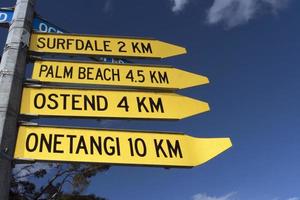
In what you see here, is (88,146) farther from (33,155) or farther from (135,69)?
(135,69)

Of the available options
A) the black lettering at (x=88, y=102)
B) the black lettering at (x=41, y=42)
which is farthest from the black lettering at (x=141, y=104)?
the black lettering at (x=41, y=42)

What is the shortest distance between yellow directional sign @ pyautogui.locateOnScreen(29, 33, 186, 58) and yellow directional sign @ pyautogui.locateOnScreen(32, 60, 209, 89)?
0.95 ft

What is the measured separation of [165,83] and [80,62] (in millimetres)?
1076

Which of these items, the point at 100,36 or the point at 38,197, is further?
the point at 38,197

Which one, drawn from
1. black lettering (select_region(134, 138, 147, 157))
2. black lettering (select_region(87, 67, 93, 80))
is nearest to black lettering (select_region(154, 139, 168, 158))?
black lettering (select_region(134, 138, 147, 157))

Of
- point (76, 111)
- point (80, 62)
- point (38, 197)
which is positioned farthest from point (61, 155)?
point (38, 197)

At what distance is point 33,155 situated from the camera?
11.2 ft

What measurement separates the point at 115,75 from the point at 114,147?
3.49ft

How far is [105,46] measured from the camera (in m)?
4.79

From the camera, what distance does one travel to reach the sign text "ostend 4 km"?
3793 mm

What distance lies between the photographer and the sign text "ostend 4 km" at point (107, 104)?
3.79m

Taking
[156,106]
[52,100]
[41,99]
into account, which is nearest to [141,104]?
[156,106]

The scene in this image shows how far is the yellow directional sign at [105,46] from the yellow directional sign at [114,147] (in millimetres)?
1303

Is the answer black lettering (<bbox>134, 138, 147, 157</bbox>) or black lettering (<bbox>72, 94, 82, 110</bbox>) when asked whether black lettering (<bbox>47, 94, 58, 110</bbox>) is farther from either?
black lettering (<bbox>134, 138, 147, 157</bbox>)
